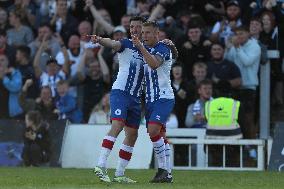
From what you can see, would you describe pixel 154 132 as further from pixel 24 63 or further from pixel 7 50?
pixel 7 50

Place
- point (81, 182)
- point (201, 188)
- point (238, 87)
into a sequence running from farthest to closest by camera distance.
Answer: point (238, 87), point (81, 182), point (201, 188)

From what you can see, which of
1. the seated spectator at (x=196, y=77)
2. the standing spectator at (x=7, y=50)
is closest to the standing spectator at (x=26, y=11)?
the standing spectator at (x=7, y=50)

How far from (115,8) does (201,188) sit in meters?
11.4

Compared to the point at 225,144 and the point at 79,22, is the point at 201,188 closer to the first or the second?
the point at 225,144

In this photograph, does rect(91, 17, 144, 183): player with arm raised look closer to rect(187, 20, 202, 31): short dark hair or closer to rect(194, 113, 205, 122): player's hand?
rect(194, 113, 205, 122): player's hand

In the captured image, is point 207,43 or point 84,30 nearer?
point 207,43

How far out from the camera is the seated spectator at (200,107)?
19578mm

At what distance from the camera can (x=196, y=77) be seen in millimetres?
20281

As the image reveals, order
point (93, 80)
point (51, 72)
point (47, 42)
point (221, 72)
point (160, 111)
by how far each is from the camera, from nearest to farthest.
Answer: point (160, 111)
point (221, 72)
point (93, 80)
point (51, 72)
point (47, 42)

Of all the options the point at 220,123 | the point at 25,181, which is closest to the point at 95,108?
the point at 220,123

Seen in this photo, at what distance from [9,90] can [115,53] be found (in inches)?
107

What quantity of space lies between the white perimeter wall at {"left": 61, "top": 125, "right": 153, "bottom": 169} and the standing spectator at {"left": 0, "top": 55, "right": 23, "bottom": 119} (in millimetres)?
2274

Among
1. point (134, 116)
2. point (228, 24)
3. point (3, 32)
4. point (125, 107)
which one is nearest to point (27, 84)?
point (3, 32)

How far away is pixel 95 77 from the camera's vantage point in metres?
21.3
